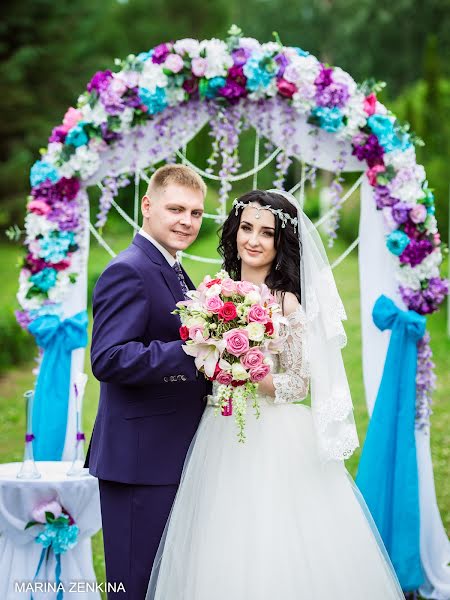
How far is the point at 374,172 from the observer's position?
5219 mm

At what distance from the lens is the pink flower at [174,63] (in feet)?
17.1

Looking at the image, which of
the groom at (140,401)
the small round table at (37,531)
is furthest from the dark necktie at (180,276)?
the small round table at (37,531)

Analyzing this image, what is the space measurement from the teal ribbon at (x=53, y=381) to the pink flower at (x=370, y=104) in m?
2.35

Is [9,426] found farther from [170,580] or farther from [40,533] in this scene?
[170,580]

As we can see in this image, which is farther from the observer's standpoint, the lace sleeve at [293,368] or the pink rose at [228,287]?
the lace sleeve at [293,368]

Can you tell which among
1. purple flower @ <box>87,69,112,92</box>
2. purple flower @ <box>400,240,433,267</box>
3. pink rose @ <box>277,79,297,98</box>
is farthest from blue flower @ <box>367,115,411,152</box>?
purple flower @ <box>87,69,112,92</box>

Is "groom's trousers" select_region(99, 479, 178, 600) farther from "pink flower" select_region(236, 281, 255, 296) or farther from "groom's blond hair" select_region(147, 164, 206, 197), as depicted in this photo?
"groom's blond hair" select_region(147, 164, 206, 197)

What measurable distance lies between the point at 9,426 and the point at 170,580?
7.23 meters

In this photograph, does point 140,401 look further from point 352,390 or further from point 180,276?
point 352,390

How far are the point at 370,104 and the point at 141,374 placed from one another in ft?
9.44

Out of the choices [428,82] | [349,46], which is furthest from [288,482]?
[349,46]

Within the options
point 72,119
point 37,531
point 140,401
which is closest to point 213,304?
point 140,401

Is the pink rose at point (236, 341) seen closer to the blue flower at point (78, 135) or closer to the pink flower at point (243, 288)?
the pink flower at point (243, 288)

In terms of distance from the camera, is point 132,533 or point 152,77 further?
point 152,77
